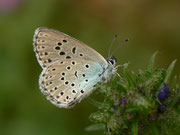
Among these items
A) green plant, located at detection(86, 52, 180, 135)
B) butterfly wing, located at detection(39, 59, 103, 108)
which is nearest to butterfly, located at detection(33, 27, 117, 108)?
butterfly wing, located at detection(39, 59, 103, 108)

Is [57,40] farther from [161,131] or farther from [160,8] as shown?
[160,8]

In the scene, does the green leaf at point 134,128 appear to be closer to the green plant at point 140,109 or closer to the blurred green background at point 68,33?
the green plant at point 140,109

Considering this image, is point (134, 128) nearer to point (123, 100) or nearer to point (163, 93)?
point (123, 100)

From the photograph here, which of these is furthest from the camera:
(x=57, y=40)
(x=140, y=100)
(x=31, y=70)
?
(x=31, y=70)

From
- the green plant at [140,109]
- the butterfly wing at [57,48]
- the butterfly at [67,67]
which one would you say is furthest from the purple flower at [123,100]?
the butterfly wing at [57,48]

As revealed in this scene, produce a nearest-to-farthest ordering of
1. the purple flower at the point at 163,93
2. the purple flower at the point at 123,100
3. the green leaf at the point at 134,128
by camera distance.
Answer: the green leaf at the point at 134,128 < the purple flower at the point at 123,100 < the purple flower at the point at 163,93

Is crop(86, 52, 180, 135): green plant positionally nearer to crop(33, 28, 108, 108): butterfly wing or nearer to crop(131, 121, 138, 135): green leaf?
crop(131, 121, 138, 135): green leaf

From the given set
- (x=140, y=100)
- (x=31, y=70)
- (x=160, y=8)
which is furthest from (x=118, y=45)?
(x=140, y=100)
